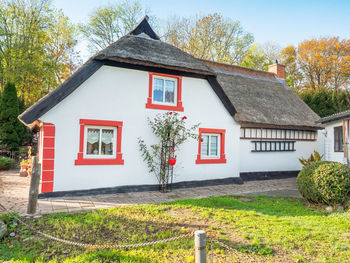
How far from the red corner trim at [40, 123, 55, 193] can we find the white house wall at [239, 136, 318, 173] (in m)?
7.82

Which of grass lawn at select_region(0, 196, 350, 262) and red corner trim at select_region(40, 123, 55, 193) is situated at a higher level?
red corner trim at select_region(40, 123, 55, 193)

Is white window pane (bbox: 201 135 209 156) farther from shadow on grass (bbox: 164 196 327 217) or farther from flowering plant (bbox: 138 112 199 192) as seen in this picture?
shadow on grass (bbox: 164 196 327 217)

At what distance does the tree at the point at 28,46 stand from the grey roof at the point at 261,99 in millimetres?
16165

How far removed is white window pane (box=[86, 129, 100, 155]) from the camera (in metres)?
7.76

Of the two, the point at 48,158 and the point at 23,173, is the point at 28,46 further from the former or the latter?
the point at 48,158

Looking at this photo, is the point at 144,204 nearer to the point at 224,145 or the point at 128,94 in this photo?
the point at 128,94

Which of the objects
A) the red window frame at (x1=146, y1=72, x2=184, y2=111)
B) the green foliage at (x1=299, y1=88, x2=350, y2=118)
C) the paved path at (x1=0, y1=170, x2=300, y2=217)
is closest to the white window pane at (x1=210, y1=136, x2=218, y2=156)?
the paved path at (x1=0, y1=170, x2=300, y2=217)

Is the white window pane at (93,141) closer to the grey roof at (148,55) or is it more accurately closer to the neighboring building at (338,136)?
the grey roof at (148,55)

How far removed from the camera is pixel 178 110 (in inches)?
359

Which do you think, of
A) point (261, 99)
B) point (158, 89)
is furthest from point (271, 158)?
point (158, 89)

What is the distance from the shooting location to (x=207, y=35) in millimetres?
25109

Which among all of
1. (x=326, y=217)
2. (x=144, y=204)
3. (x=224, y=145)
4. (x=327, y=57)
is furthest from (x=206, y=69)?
(x=327, y=57)

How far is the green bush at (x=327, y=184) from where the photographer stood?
6516mm

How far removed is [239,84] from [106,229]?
1125 centimetres
